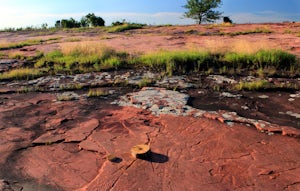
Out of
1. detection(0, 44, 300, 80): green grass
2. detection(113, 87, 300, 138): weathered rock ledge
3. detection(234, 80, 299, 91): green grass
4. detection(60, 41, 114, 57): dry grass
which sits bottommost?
detection(113, 87, 300, 138): weathered rock ledge

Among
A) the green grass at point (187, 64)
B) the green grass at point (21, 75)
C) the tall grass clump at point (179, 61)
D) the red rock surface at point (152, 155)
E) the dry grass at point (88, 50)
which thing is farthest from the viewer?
the dry grass at point (88, 50)

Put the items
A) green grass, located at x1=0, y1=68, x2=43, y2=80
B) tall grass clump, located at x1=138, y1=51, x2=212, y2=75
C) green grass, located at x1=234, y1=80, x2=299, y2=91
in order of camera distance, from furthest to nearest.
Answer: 1. green grass, located at x1=0, y1=68, x2=43, y2=80
2. tall grass clump, located at x1=138, y1=51, x2=212, y2=75
3. green grass, located at x1=234, y1=80, x2=299, y2=91

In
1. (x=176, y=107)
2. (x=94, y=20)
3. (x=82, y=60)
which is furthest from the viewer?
(x=94, y=20)

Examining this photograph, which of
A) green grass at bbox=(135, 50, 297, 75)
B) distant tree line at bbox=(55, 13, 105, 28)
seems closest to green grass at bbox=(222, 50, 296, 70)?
green grass at bbox=(135, 50, 297, 75)

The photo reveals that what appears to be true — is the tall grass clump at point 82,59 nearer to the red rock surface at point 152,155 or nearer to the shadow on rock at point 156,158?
the red rock surface at point 152,155

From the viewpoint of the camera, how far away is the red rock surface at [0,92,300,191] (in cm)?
352

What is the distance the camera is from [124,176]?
3609mm

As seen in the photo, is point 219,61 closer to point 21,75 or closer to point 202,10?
point 21,75

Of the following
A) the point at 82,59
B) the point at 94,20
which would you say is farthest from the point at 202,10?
the point at 82,59

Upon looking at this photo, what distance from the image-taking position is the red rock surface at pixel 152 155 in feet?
11.5

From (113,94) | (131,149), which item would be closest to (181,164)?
(131,149)

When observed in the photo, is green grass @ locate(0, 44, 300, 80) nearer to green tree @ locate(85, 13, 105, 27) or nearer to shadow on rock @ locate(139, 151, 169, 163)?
shadow on rock @ locate(139, 151, 169, 163)

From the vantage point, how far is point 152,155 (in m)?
3.99

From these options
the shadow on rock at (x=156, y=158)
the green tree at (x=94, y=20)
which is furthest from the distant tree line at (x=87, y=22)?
the shadow on rock at (x=156, y=158)
